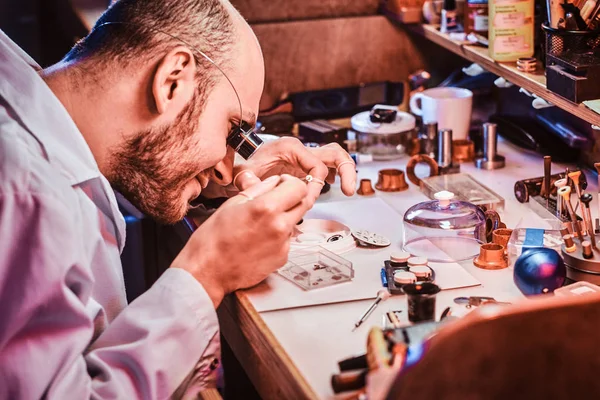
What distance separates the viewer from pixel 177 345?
1.35 m

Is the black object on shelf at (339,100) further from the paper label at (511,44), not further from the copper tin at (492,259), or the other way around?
the copper tin at (492,259)

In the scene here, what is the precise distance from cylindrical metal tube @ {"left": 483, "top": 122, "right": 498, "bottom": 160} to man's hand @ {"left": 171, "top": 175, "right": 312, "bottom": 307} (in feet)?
2.81

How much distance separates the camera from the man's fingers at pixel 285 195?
1456 mm

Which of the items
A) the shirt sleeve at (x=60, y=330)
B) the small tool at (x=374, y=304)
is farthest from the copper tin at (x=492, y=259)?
the shirt sleeve at (x=60, y=330)

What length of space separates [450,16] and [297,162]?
0.83 metres

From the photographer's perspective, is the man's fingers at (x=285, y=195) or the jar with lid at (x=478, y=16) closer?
the man's fingers at (x=285, y=195)

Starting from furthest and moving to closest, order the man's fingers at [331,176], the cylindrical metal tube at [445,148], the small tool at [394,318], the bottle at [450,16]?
1. the bottle at [450,16]
2. the cylindrical metal tube at [445,148]
3. the man's fingers at [331,176]
4. the small tool at [394,318]

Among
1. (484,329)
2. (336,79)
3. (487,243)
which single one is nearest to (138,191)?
(487,243)

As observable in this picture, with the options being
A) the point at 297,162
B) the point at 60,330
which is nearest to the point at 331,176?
the point at 297,162

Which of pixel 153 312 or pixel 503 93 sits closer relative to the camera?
pixel 153 312

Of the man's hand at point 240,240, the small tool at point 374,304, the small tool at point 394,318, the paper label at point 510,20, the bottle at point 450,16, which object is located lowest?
the small tool at point 374,304

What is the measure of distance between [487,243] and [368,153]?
0.71 m

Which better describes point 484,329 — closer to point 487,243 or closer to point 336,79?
point 487,243

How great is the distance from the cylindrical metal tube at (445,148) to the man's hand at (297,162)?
1.08ft
